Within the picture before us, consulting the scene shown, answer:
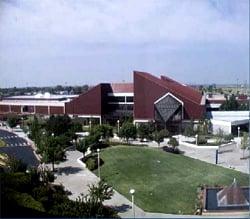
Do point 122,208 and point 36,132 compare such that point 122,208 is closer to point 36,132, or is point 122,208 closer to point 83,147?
point 83,147

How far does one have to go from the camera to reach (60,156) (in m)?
5.48

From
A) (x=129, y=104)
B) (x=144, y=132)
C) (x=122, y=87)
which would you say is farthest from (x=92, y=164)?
(x=129, y=104)

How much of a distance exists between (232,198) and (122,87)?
678 centimetres

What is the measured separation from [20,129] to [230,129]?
4227mm

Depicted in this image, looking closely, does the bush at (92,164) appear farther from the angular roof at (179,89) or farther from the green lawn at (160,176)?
the angular roof at (179,89)

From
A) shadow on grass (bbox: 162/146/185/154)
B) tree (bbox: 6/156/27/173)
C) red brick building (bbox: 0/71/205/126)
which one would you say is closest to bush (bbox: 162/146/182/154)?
shadow on grass (bbox: 162/146/185/154)

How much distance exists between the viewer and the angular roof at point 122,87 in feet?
32.4

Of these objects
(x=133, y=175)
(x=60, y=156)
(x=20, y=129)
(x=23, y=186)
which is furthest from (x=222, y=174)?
(x=20, y=129)

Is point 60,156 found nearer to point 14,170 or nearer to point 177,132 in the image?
point 14,170

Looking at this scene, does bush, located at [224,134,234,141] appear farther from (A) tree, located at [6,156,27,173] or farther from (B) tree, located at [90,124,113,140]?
(A) tree, located at [6,156,27,173]

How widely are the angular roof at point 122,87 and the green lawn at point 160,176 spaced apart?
4.01 m

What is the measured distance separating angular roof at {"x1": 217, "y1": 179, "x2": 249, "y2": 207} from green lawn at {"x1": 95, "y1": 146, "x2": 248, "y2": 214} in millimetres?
383

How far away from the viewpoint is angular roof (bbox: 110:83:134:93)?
32.4 feet

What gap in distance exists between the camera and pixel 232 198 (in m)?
3.40
